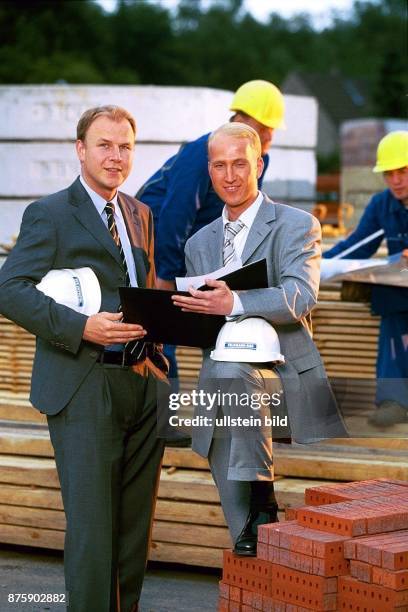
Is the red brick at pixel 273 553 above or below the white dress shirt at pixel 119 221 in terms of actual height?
below

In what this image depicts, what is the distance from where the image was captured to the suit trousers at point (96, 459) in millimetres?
4914

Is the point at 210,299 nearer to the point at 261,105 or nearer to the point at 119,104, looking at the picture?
the point at 261,105

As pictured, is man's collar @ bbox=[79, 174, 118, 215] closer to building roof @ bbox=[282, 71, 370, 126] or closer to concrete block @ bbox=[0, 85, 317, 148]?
concrete block @ bbox=[0, 85, 317, 148]

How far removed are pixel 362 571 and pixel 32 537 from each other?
9.14 feet

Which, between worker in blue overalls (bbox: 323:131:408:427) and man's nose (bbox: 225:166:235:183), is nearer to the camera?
man's nose (bbox: 225:166:235:183)

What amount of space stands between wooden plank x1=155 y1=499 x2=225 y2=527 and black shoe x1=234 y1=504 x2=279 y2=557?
5.10ft

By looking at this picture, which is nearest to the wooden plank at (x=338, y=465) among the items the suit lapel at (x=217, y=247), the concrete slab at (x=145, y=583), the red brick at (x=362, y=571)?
the concrete slab at (x=145, y=583)

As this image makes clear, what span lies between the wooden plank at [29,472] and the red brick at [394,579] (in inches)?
106

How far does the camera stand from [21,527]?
6934mm

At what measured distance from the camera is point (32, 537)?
22.6 ft

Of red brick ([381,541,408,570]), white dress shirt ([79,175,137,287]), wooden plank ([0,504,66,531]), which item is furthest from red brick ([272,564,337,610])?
wooden plank ([0,504,66,531])

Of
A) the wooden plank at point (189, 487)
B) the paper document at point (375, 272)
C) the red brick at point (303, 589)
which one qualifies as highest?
the paper document at point (375, 272)

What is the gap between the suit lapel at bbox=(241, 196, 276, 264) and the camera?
478 centimetres

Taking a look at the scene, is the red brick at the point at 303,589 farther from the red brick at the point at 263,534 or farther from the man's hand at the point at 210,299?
the man's hand at the point at 210,299
